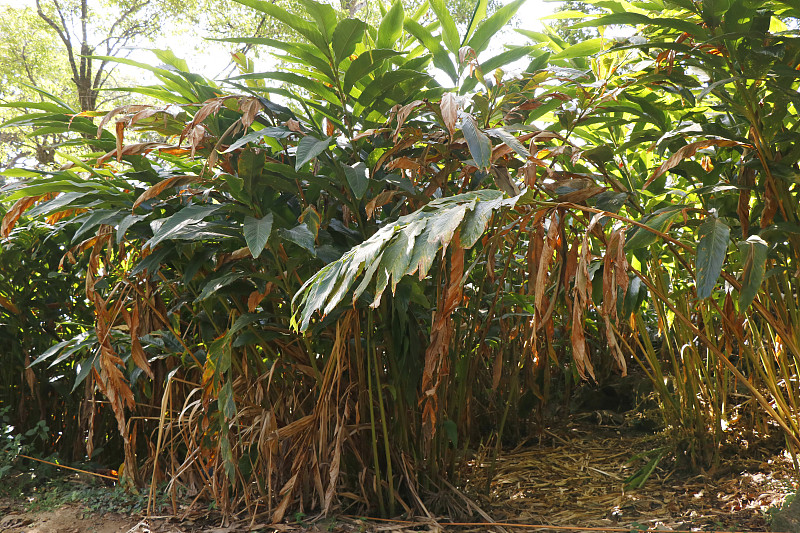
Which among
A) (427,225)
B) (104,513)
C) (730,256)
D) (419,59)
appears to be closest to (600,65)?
(419,59)

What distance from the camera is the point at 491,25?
4.26 ft

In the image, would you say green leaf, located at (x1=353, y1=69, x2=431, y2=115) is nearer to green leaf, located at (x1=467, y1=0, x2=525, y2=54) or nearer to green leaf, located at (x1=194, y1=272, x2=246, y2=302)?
green leaf, located at (x1=467, y1=0, x2=525, y2=54)

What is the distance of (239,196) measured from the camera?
1096 millimetres

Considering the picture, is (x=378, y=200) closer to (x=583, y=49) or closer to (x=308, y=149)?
(x=308, y=149)

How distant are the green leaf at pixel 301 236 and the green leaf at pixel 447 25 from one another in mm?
561

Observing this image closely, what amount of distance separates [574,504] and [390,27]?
4.08 ft

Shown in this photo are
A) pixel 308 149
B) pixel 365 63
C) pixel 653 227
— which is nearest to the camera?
pixel 653 227

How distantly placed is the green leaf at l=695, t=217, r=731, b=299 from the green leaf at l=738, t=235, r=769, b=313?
0.04 m

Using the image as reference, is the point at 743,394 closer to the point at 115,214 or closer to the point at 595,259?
the point at 595,259

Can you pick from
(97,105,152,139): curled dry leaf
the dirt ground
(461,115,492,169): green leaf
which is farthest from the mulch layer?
(97,105,152,139): curled dry leaf

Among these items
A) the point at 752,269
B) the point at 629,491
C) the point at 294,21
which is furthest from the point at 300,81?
the point at 629,491

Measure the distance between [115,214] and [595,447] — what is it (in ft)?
5.34

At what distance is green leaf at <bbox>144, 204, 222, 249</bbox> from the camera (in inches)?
39.1

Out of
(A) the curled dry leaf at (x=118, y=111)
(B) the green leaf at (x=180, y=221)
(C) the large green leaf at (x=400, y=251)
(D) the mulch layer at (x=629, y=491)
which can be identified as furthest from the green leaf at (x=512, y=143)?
(D) the mulch layer at (x=629, y=491)
